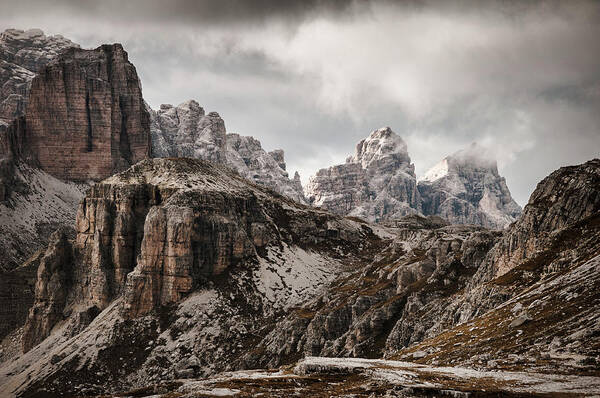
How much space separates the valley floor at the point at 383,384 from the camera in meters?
49.9

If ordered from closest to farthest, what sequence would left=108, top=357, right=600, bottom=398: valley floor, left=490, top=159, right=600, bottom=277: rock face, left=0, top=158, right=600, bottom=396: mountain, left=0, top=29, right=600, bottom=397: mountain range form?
left=108, top=357, right=600, bottom=398: valley floor
left=0, top=29, right=600, bottom=397: mountain range
left=0, top=158, right=600, bottom=396: mountain
left=490, top=159, right=600, bottom=277: rock face

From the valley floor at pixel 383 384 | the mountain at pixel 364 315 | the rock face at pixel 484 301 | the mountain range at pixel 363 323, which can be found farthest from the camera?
the rock face at pixel 484 301

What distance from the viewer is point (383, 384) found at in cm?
5756

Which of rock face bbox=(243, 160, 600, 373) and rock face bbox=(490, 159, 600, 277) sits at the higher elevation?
rock face bbox=(490, 159, 600, 277)

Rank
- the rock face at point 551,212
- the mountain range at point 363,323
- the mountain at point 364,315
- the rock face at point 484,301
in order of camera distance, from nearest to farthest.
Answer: the mountain range at point 363,323 < the mountain at point 364,315 < the rock face at point 484,301 < the rock face at point 551,212

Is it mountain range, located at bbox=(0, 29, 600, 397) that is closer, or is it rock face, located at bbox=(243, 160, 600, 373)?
mountain range, located at bbox=(0, 29, 600, 397)

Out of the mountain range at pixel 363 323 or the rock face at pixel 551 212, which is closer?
the mountain range at pixel 363 323

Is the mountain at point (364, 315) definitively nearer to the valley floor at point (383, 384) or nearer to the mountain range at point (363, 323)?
the mountain range at point (363, 323)

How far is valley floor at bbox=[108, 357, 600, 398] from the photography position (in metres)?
49.9

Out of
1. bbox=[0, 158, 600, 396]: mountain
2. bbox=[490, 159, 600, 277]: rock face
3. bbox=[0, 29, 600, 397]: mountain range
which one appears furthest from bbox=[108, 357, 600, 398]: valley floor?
bbox=[490, 159, 600, 277]: rock face

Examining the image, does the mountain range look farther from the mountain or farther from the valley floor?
the mountain

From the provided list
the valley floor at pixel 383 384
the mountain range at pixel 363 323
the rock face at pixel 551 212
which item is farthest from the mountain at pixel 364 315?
the valley floor at pixel 383 384

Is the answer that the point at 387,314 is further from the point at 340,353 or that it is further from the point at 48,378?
the point at 48,378

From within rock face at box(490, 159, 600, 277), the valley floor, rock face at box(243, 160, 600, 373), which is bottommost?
the valley floor
